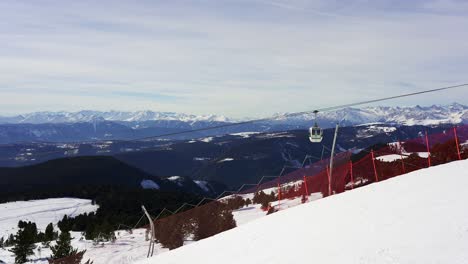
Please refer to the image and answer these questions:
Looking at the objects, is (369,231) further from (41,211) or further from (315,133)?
(41,211)

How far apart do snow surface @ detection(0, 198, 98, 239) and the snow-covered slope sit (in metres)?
81.5

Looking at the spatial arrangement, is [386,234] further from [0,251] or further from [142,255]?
[0,251]

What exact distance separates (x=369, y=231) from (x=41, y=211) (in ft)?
370

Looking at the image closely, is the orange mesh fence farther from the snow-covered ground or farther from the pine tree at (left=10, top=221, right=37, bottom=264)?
the pine tree at (left=10, top=221, right=37, bottom=264)

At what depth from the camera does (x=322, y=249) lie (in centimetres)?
1248

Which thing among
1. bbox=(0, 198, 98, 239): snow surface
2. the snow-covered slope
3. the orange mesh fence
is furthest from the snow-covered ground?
the snow-covered slope

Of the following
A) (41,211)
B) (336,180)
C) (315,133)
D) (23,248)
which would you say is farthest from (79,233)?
(315,133)

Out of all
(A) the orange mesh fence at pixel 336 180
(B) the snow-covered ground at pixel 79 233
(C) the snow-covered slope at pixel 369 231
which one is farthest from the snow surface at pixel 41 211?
(C) the snow-covered slope at pixel 369 231

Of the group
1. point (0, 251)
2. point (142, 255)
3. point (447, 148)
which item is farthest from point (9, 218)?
point (447, 148)

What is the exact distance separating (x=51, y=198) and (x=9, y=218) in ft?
118

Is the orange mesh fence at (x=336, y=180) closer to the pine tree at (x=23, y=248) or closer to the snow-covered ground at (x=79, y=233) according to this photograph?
the snow-covered ground at (x=79, y=233)

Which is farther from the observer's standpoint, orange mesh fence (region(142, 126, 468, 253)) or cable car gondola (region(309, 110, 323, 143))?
orange mesh fence (region(142, 126, 468, 253))

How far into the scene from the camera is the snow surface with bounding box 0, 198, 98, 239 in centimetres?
9531

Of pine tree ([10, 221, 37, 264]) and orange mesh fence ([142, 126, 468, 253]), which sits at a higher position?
orange mesh fence ([142, 126, 468, 253])
